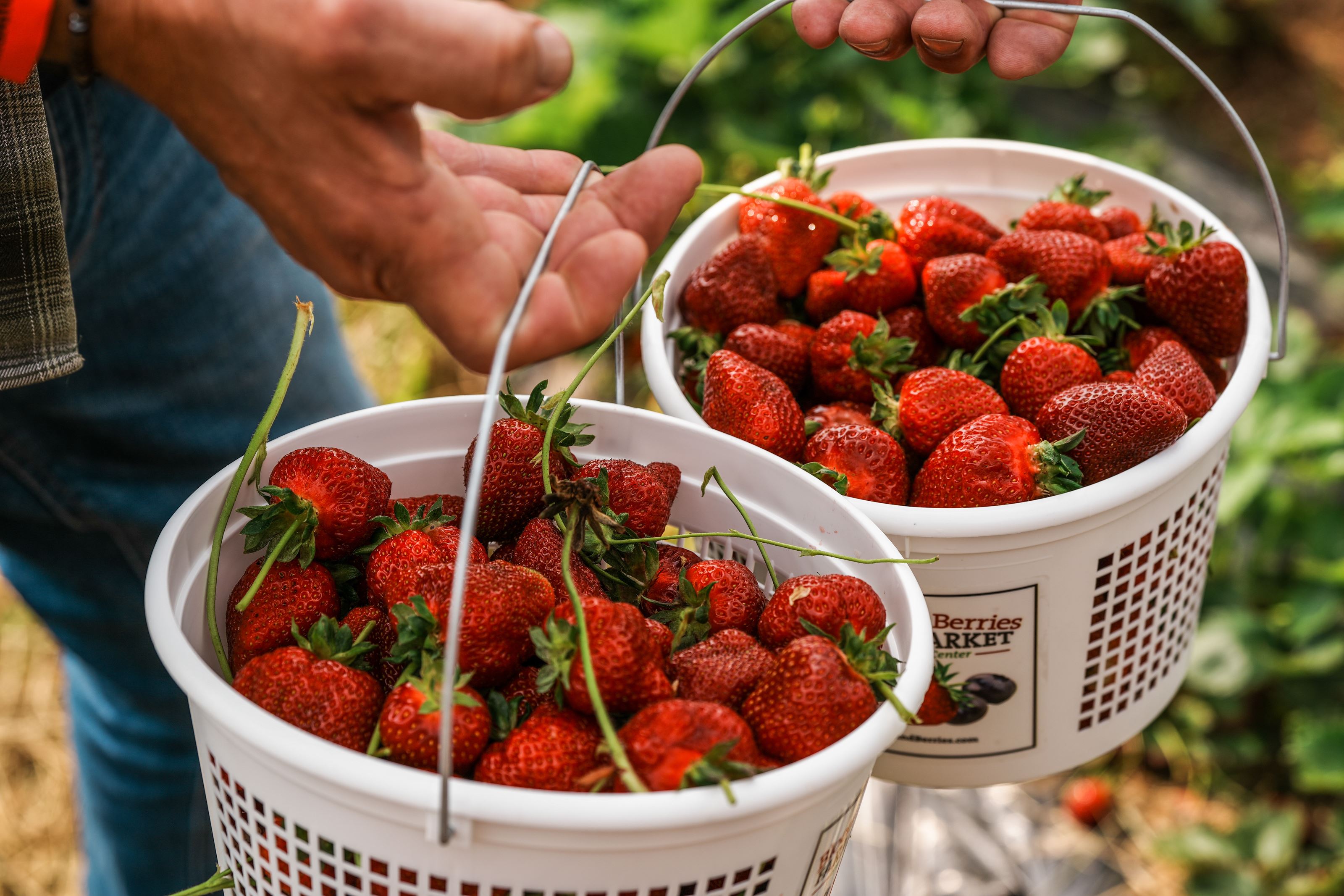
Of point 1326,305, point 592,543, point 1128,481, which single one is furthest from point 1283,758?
point 592,543

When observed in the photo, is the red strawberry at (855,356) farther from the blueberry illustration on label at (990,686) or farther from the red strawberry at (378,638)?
the red strawberry at (378,638)

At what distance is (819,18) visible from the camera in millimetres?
1106

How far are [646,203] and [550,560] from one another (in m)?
0.29

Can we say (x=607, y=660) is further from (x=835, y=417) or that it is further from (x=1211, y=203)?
(x=1211, y=203)

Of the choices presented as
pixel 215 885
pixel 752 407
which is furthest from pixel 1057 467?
pixel 215 885

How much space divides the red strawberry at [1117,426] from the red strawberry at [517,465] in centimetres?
42

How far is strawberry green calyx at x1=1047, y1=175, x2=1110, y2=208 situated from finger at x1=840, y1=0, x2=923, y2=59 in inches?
12.4

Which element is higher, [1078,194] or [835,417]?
[1078,194]

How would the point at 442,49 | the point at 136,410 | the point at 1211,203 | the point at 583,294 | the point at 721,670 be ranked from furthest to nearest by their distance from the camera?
the point at 1211,203 < the point at 136,410 < the point at 721,670 < the point at 583,294 < the point at 442,49

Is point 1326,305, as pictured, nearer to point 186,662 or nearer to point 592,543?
point 592,543

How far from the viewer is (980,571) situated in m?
0.94

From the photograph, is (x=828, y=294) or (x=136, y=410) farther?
(x=136, y=410)

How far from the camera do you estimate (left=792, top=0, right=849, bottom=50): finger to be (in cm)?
111

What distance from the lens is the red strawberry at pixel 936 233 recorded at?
1227 millimetres
